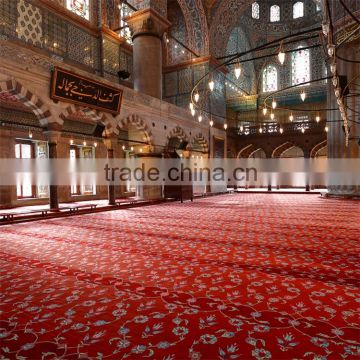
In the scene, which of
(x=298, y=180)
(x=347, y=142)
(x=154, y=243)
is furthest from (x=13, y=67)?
(x=298, y=180)

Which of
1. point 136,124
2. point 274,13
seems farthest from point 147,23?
point 274,13

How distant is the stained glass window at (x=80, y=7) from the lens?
1042 cm

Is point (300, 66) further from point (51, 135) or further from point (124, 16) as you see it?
point (51, 135)

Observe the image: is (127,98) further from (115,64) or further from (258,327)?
(258,327)

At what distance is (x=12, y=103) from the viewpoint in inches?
332

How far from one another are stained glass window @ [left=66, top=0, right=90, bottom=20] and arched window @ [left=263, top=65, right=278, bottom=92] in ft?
36.1

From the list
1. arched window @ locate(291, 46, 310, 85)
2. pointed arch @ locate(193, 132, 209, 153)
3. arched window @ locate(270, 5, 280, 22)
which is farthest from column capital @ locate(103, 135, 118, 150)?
arched window @ locate(270, 5, 280, 22)

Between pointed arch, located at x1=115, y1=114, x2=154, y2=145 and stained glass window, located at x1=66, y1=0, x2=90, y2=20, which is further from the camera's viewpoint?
stained glass window, located at x1=66, y1=0, x2=90, y2=20

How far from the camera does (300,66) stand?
17109 mm

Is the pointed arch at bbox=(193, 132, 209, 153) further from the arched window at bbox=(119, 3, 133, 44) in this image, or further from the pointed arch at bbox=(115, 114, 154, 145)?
the arched window at bbox=(119, 3, 133, 44)

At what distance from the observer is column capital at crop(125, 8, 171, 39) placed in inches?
399

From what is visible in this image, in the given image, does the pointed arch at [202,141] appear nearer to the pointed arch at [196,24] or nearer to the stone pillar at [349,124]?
the pointed arch at [196,24]

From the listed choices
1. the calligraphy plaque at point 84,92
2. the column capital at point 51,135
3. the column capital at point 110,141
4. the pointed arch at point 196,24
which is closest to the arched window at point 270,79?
the pointed arch at point 196,24

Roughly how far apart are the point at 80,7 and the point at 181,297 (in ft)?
37.8
